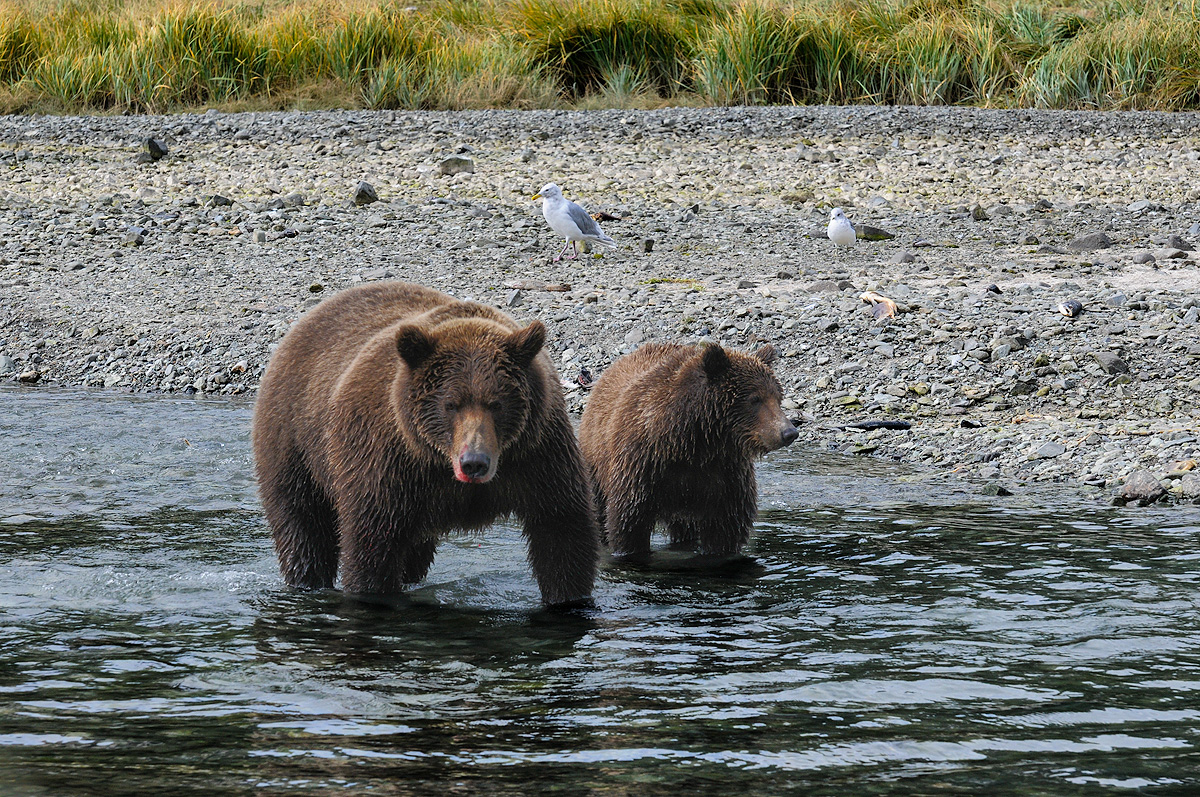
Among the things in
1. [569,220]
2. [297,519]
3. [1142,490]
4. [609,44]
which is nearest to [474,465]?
[297,519]

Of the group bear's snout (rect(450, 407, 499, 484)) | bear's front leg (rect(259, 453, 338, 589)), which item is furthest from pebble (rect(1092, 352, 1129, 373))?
bear's snout (rect(450, 407, 499, 484))

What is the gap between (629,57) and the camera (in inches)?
804

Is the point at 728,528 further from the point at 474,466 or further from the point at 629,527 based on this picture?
the point at 474,466

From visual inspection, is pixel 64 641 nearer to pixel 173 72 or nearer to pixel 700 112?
pixel 700 112

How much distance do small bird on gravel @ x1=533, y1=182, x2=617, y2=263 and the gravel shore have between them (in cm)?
31

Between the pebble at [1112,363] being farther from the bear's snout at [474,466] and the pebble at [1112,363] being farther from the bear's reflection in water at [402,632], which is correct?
the bear's snout at [474,466]

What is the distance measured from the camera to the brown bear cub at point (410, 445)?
16.9 ft

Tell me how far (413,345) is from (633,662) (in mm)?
1337

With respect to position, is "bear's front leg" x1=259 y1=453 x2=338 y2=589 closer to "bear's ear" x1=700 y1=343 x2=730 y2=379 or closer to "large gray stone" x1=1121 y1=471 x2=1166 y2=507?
"bear's ear" x1=700 y1=343 x2=730 y2=379

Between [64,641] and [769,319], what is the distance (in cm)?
661

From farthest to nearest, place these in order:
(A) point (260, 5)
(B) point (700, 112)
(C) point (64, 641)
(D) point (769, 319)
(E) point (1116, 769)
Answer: (A) point (260, 5), (B) point (700, 112), (D) point (769, 319), (C) point (64, 641), (E) point (1116, 769)

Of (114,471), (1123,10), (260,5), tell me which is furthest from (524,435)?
(260,5)

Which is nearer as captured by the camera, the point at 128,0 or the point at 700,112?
the point at 700,112

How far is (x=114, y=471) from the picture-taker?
8.26 m
